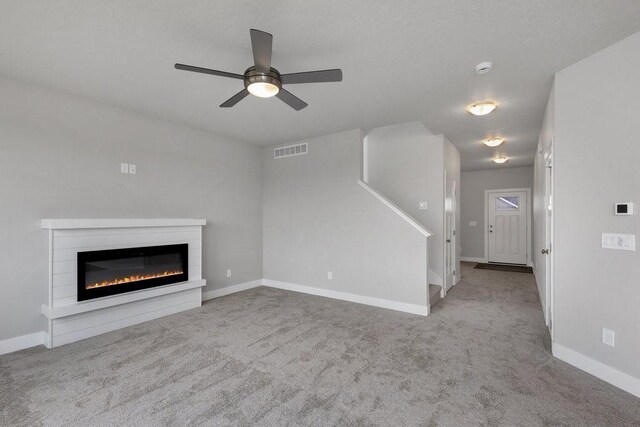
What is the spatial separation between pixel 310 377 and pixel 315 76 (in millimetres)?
2357

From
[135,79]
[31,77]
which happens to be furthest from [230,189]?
[31,77]

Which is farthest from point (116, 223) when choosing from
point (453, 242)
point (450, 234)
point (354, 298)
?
point (453, 242)

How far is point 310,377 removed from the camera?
2449 millimetres

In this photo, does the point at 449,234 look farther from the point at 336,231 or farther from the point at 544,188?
the point at 336,231

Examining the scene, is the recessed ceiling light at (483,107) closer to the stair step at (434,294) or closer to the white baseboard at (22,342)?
the stair step at (434,294)

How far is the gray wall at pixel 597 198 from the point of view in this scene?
2252 millimetres

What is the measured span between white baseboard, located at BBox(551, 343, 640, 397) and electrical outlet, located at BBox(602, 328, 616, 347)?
19 centimetres

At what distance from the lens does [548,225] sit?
11.8ft

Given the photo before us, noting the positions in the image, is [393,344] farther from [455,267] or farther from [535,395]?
[455,267]

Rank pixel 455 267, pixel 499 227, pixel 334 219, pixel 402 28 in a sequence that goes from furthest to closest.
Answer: pixel 499 227 < pixel 455 267 < pixel 334 219 < pixel 402 28

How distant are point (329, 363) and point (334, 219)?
8.28ft

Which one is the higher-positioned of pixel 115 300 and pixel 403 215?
pixel 403 215

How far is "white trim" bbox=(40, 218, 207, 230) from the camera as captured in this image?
3060 mm

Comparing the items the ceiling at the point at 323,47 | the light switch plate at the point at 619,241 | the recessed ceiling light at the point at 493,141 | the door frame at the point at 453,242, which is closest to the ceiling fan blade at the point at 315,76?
the ceiling at the point at 323,47
